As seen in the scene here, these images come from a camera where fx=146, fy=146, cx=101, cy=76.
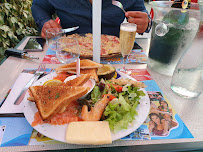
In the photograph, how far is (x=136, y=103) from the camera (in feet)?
2.48

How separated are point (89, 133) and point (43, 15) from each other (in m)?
1.73

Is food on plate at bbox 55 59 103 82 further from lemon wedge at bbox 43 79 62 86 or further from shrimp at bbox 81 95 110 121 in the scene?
shrimp at bbox 81 95 110 121

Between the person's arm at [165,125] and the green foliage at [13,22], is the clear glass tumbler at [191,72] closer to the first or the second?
the person's arm at [165,125]

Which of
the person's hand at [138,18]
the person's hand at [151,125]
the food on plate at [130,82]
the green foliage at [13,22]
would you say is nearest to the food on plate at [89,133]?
the person's hand at [151,125]

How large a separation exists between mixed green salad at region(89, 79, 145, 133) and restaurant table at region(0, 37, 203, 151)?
0.09m

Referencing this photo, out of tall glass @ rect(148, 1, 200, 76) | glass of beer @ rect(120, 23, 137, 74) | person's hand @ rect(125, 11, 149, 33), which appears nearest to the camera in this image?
tall glass @ rect(148, 1, 200, 76)

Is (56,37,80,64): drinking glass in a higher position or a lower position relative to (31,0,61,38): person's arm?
lower

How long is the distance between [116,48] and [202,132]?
95 centimetres

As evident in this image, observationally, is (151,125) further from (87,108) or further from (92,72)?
(92,72)

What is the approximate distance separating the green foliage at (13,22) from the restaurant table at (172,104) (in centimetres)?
119

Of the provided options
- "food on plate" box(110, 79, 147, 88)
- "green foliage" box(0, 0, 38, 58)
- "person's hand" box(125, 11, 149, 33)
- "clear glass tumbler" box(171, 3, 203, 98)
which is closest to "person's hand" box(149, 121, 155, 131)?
"food on plate" box(110, 79, 147, 88)

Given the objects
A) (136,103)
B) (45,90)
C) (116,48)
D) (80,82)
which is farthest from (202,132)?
(116,48)

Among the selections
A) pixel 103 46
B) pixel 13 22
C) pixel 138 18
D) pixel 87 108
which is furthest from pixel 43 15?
pixel 87 108

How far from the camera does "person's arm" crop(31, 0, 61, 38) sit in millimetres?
1702
